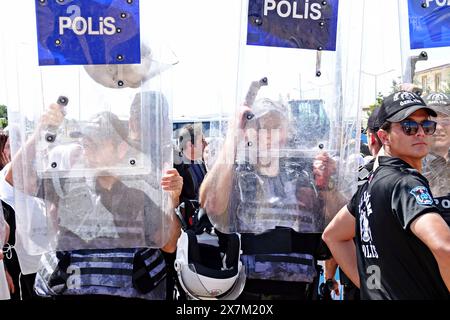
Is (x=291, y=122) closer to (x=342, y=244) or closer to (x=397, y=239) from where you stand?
(x=342, y=244)

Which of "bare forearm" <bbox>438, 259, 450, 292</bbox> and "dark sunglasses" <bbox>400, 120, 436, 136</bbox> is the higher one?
"dark sunglasses" <bbox>400, 120, 436, 136</bbox>

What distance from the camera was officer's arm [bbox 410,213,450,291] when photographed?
1676mm

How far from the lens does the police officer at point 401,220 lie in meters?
1.74

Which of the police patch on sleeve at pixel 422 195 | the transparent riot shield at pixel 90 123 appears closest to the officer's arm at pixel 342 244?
the police patch on sleeve at pixel 422 195

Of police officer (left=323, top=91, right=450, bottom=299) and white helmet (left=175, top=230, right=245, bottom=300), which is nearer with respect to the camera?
police officer (left=323, top=91, right=450, bottom=299)

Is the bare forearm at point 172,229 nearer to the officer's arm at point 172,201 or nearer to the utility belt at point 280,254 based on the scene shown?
the officer's arm at point 172,201

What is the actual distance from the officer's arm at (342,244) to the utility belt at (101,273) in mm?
724

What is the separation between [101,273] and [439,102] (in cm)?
153

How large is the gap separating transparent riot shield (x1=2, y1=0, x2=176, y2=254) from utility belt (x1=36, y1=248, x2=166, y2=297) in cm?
5

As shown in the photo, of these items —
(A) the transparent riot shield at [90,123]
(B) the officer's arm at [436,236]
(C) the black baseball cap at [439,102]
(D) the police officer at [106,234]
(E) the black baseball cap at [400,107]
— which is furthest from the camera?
(C) the black baseball cap at [439,102]

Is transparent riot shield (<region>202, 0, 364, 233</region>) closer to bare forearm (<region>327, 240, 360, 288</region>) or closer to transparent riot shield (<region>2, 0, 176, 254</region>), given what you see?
bare forearm (<region>327, 240, 360, 288</region>)

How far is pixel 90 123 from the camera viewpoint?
2311 mm

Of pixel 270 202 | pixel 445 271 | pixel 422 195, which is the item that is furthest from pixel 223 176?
pixel 445 271

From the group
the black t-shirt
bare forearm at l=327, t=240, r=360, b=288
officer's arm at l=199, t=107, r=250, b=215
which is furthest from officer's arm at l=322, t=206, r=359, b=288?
officer's arm at l=199, t=107, r=250, b=215
